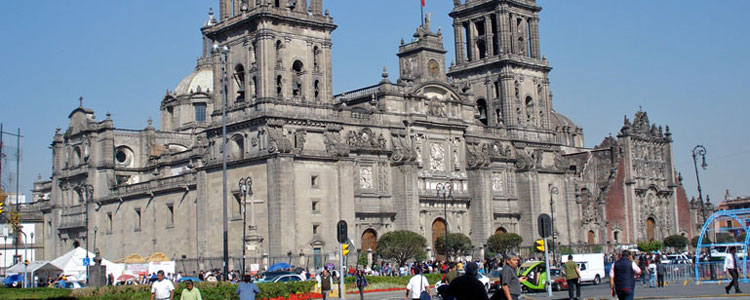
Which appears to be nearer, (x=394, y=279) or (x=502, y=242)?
(x=394, y=279)

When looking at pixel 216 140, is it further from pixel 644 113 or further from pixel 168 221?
pixel 644 113

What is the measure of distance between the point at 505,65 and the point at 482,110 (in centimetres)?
485

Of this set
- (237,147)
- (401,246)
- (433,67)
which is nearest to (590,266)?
(401,246)

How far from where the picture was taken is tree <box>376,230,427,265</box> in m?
63.2

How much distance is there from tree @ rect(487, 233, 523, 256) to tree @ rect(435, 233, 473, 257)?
84.2 inches

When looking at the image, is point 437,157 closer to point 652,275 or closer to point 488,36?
point 488,36

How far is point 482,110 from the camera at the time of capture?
8375cm

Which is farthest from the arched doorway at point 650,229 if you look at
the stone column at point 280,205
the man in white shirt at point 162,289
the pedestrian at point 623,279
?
the man in white shirt at point 162,289

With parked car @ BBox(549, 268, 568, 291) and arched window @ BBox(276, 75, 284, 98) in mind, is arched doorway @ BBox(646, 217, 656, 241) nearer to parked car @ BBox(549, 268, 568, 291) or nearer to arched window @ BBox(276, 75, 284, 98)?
arched window @ BBox(276, 75, 284, 98)

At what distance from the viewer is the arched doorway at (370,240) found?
6688 cm

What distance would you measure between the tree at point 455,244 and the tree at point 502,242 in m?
2.14

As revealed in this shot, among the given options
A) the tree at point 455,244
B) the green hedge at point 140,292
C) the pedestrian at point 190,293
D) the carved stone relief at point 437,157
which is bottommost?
the green hedge at point 140,292

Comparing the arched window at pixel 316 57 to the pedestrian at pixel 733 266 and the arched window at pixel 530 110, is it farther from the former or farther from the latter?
the pedestrian at pixel 733 266

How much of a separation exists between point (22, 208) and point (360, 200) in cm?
4773
